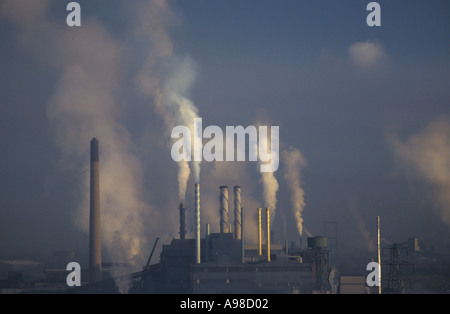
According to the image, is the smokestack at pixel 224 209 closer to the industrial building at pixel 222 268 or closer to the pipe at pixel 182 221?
the industrial building at pixel 222 268

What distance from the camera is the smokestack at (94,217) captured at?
104812 mm

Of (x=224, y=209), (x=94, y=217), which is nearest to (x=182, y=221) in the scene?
(x=224, y=209)

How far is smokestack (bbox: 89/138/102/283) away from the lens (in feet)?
344

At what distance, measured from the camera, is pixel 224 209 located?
11012 centimetres

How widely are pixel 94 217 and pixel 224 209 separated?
2073 centimetres

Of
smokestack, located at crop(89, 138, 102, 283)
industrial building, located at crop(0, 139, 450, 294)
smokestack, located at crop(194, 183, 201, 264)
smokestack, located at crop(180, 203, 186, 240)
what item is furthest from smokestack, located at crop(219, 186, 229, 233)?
smokestack, located at crop(89, 138, 102, 283)

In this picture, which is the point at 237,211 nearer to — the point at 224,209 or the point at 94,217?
the point at 224,209

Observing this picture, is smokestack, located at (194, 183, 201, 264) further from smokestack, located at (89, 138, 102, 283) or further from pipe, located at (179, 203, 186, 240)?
smokestack, located at (89, 138, 102, 283)

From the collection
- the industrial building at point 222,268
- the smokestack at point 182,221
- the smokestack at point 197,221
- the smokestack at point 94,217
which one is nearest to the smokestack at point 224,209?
the industrial building at point 222,268

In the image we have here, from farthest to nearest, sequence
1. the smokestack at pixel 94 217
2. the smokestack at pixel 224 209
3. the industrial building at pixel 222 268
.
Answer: the smokestack at pixel 224 209
the smokestack at pixel 94 217
the industrial building at pixel 222 268

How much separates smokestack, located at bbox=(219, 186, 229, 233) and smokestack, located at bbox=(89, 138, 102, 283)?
19544 mm

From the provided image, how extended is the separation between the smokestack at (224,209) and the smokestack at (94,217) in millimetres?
19544
